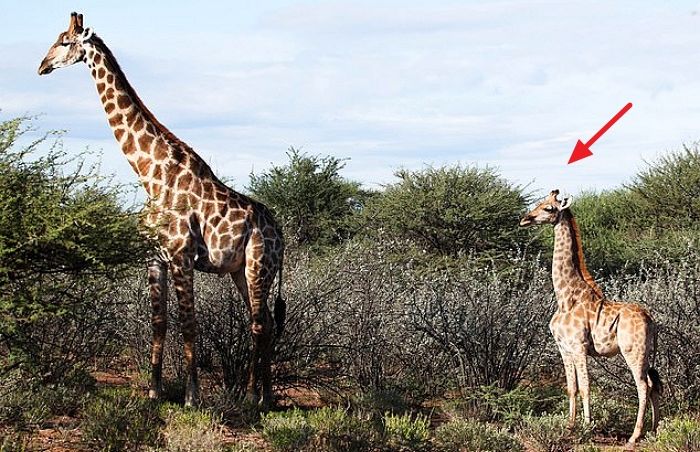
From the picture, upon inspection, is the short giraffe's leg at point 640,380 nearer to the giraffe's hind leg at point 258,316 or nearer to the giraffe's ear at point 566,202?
the giraffe's ear at point 566,202

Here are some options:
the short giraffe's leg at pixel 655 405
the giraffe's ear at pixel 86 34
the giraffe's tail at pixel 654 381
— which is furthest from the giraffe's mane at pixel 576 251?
the giraffe's ear at pixel 86 34

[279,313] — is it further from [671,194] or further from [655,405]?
[671,194]

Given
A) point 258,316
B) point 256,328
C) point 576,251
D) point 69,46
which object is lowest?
point 256,328

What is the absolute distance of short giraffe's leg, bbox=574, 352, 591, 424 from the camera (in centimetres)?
940

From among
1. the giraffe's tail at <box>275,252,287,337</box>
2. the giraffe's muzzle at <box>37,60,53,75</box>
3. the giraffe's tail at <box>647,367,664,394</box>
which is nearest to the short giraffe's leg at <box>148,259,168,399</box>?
the giraffe's tail at <box>275,252,287,337</box>

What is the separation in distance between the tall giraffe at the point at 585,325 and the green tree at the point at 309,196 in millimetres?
11732

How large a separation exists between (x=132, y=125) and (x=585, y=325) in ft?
15.8

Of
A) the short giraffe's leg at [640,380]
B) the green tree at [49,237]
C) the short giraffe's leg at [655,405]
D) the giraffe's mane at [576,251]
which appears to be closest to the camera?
the green tree at [49,237]

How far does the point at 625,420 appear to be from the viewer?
33.8 ft

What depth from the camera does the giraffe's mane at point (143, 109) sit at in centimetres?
983

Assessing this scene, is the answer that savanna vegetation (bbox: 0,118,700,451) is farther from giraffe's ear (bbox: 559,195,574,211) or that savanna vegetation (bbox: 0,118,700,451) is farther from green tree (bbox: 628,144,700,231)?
green tree (bbox: 628,144,700,231)

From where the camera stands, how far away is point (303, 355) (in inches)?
446

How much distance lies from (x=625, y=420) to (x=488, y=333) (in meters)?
1.78

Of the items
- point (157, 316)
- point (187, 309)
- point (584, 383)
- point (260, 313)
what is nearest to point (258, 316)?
point (260, 313)
